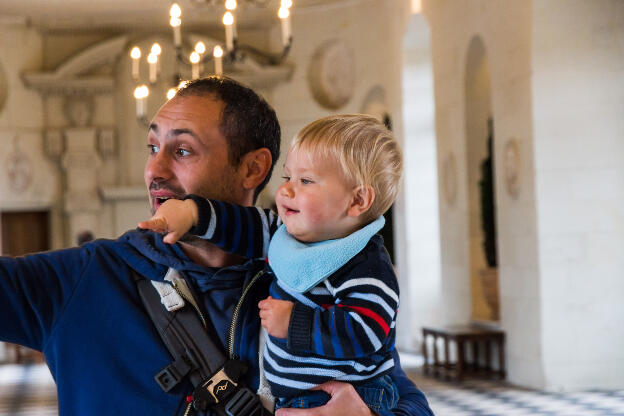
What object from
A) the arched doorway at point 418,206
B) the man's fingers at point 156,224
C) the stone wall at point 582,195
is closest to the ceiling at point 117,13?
the arched doorway at point 418,206

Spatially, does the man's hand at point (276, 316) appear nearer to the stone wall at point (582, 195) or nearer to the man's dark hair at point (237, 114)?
the man's dark hair at point (237, 114)

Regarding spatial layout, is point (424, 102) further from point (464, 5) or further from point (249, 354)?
point (249, 354)

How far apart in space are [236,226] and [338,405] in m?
0.48

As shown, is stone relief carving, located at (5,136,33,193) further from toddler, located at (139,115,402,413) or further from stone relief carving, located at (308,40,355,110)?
toddler, located at (139,115,402,413)

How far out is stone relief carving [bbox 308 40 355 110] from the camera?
53.6 ft

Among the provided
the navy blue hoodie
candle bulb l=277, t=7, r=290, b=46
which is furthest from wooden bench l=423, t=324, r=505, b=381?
the navy blue hoodie

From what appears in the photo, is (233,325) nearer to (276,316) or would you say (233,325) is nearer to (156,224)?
(276,316)

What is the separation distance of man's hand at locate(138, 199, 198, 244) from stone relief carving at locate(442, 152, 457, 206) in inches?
402

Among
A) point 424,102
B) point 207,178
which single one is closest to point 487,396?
point 424,102

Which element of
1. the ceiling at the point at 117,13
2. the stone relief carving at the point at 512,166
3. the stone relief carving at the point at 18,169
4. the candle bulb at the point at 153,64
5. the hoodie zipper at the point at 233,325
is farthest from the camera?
the stone relief carving at the point at 18,169

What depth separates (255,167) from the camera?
2.52 meters

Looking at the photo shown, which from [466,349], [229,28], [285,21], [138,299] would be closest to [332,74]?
[466,349]

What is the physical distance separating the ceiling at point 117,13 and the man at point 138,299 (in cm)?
1413

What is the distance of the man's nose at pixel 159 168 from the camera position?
2264 mm
